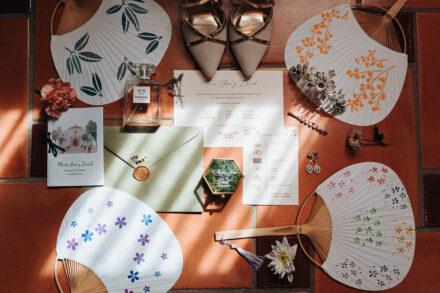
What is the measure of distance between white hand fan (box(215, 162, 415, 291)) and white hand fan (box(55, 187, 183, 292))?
221 mm

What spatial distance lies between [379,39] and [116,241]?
4.11ft

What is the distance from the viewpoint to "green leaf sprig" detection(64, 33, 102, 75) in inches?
45.3

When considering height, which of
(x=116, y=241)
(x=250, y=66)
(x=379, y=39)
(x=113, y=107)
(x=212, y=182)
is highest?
(x=379, y=39)

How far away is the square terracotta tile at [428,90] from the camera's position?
119cm

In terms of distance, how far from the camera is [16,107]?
3.80ft

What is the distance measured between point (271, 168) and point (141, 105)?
1.78 feet

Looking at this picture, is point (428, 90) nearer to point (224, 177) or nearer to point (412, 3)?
point (412, 3)

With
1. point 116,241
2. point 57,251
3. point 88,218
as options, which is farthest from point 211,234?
point 57,251

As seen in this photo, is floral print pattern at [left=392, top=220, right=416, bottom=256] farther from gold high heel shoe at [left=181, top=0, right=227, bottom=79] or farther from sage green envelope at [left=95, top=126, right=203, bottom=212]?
gold high heel shoe at [left=181, top=0, right=227, bottom=79]

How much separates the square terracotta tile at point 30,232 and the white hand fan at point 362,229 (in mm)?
607

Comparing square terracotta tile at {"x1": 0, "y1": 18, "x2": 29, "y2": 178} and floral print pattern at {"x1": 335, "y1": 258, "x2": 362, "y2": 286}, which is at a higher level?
square terracotta tile at {"x1": 0, "y1": 18, "x2": 29, "y2": 178}

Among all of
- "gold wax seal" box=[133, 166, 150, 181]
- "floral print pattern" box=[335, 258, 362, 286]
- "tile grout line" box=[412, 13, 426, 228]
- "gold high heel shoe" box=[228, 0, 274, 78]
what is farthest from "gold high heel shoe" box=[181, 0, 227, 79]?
"floral print pattern" box=[335, 258, 362, 286]

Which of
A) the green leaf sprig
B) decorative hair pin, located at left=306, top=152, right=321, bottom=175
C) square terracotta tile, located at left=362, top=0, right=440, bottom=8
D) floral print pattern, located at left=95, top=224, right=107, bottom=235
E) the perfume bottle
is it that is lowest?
floral print pattern, located at left=95, top=224, right=107, bottom=235

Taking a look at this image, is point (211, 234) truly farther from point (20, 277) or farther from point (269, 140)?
point (20, 277)
